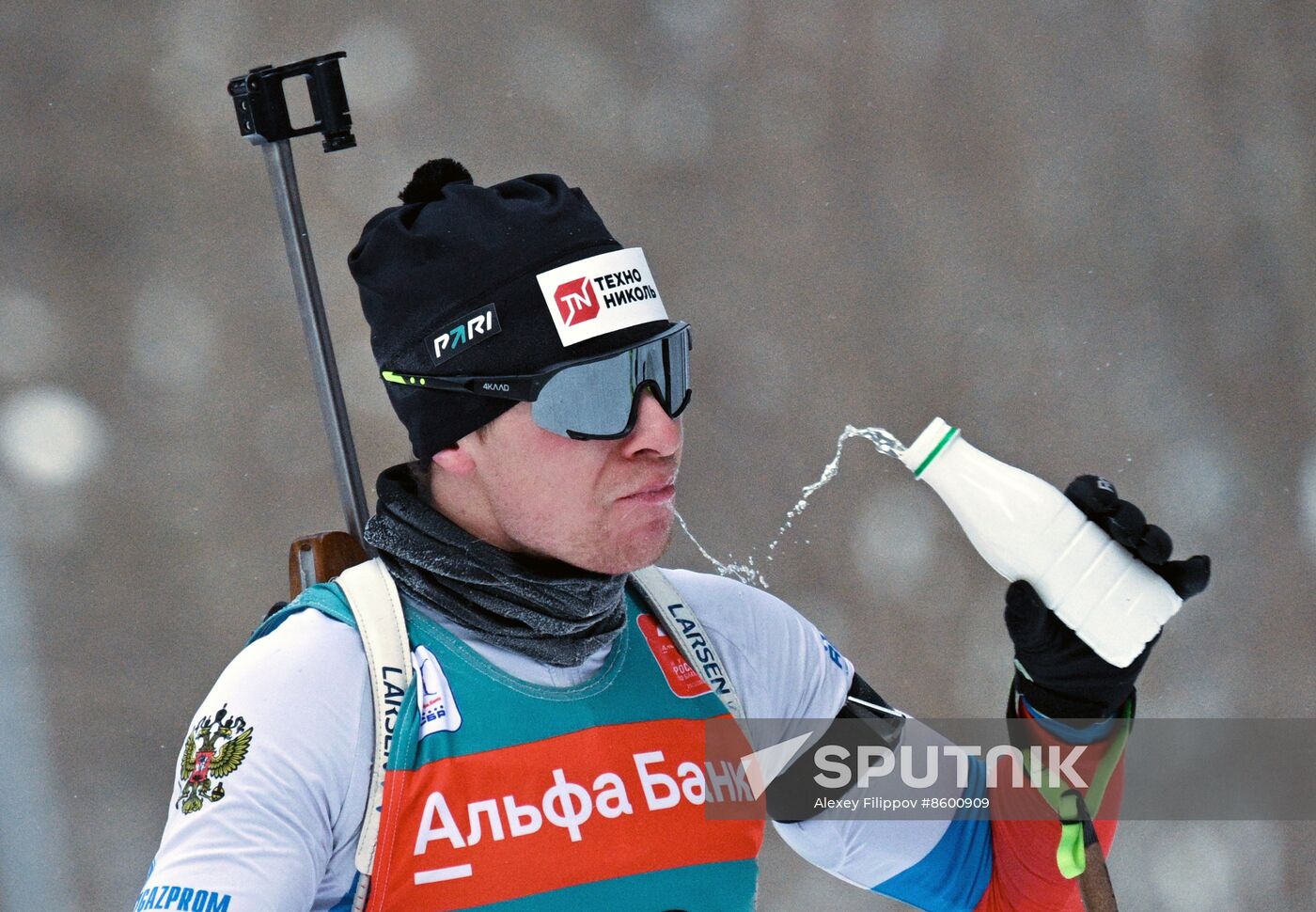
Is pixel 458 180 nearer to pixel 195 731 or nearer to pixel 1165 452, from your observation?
pixel 195 731

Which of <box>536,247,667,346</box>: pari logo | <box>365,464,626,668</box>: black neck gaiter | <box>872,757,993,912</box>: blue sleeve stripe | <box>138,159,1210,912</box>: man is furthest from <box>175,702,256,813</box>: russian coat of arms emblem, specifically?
<box>872,757,993,912</box>: blue sleeve stripe

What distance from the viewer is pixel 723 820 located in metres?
1.32

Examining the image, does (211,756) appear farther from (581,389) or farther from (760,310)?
A: (760,310)

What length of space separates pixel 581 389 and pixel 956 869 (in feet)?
2.18

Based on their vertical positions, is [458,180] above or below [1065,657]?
above

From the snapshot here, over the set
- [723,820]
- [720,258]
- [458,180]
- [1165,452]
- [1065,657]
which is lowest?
[1165,452]

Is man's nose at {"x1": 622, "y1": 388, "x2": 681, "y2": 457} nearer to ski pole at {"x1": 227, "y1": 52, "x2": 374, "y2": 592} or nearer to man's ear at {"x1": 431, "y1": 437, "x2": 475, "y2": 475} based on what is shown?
man's ear at {"x1": 431, "y1": 437, "x2": 475, "y2": 475}

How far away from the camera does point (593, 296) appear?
129 centimetres

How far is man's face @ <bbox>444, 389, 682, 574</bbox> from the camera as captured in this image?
1291 millimetres

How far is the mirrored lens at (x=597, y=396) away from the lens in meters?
1.27

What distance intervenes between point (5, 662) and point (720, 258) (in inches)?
55.7

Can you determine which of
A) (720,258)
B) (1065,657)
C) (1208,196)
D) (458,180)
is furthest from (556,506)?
(1208,196)

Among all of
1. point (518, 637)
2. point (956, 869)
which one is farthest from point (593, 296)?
point (956, 869)

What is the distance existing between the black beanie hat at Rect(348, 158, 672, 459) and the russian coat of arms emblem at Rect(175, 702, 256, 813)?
0.32 metres
